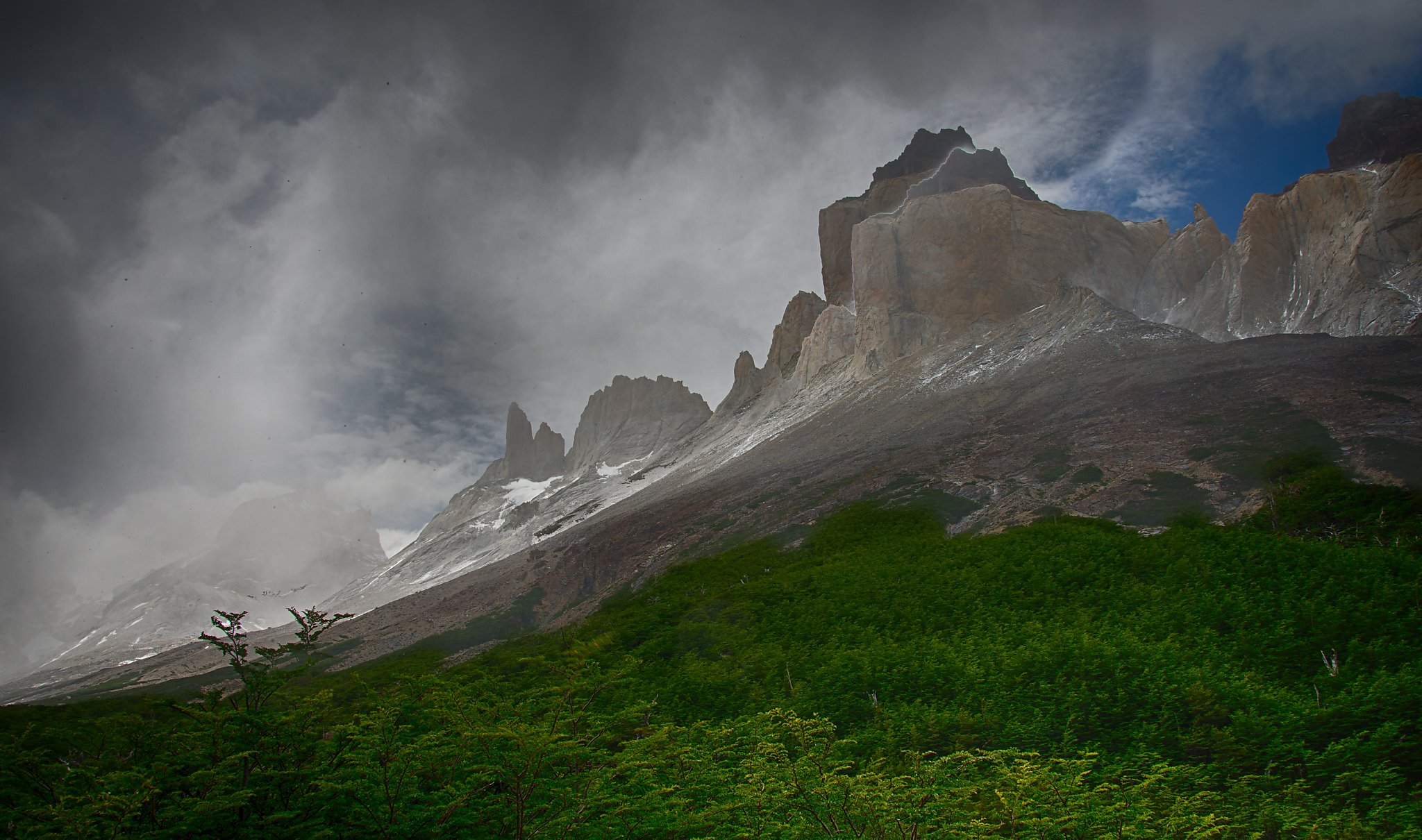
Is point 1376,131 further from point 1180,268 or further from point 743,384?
point 743,384

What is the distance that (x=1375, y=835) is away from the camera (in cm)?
1042

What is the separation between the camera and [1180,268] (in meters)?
101

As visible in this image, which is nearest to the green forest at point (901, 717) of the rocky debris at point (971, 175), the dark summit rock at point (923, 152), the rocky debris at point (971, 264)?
the rocky debris at point (971, 264)

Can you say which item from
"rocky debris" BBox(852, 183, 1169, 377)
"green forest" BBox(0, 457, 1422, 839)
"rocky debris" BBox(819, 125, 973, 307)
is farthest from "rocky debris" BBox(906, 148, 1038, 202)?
"green forest" BBox(0, 457, 1422, 839)

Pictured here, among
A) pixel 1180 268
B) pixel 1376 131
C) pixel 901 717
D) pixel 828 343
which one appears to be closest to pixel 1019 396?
pixel 901 717

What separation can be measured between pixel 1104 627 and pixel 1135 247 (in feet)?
361

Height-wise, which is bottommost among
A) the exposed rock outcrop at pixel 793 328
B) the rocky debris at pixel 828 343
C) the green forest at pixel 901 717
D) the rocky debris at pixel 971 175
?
the green forest at pixel 901 717

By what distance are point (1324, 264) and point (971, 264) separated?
3798cm

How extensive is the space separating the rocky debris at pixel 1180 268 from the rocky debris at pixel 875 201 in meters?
52.2

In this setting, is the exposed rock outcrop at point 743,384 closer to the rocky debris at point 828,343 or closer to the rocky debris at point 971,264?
the rocky debris at point 828,343

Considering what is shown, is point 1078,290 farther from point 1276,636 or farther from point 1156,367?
point 1276,636

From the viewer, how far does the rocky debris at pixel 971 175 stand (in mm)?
134000

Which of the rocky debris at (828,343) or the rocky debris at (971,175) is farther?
the rocky debris at (971,175)

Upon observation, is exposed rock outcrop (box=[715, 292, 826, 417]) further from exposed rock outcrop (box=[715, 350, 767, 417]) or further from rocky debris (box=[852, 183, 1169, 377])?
rocky debris (box=[852, 183, 1169, 377])
